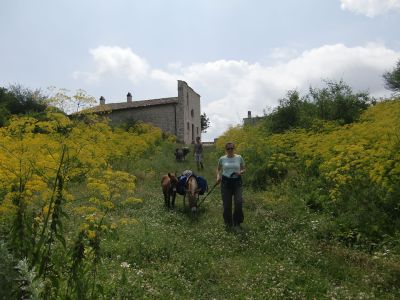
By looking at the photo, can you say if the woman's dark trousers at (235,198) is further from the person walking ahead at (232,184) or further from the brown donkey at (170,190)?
the brown donkey at (170,190)

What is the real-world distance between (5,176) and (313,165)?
956 cm

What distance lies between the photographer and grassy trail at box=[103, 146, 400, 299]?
5.71 m

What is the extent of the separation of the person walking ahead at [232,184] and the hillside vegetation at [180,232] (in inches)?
16.8

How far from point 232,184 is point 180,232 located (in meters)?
1.57

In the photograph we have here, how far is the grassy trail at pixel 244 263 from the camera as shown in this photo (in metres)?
5.71

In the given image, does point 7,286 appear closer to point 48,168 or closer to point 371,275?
point 48,168

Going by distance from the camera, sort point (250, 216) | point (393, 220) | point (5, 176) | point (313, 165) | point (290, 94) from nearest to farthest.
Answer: point (5, 176) < point (393, 220) < point (250, 216) < point (313, 165) < point (290, 94)

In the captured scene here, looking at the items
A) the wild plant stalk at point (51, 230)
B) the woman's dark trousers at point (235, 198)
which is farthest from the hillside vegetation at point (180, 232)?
the woman's dark trousers at point (235, 198)

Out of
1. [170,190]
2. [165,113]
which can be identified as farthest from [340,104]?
[165,113]

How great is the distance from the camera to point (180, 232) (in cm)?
886

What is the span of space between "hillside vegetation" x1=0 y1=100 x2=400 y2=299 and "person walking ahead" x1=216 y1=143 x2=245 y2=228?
426mm

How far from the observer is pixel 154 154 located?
27.1m

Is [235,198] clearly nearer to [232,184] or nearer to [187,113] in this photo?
[232,184]

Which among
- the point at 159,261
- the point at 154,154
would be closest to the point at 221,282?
the point at 159,261
